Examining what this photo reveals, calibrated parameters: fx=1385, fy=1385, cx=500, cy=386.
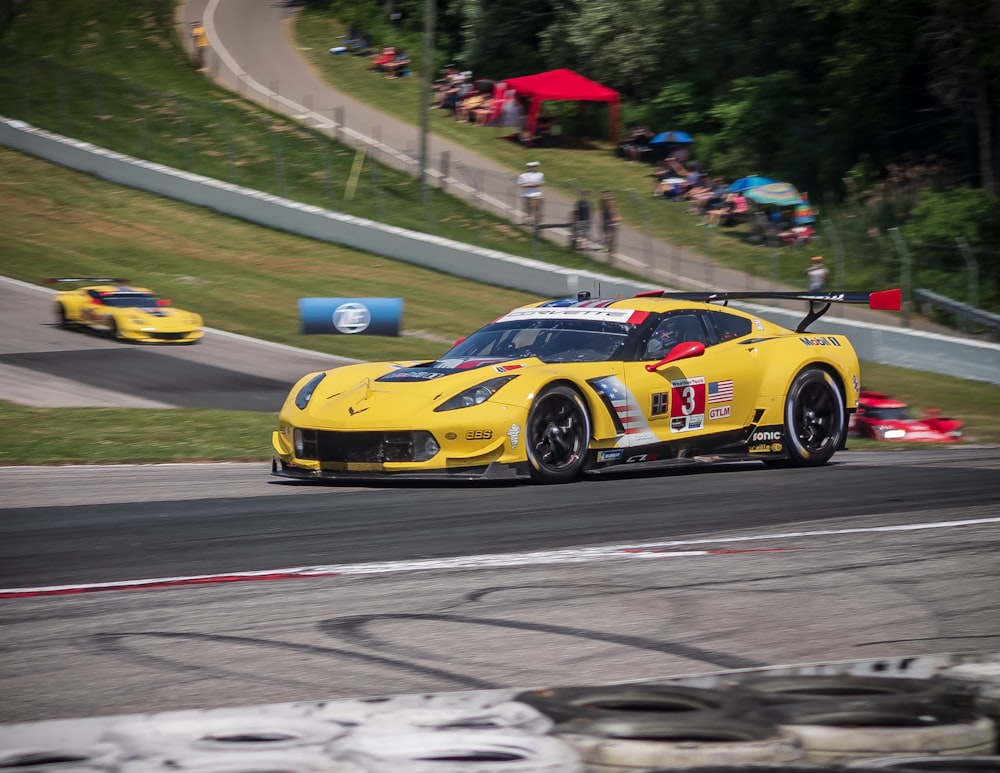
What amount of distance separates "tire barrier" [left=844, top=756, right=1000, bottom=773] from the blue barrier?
19019 millimetres

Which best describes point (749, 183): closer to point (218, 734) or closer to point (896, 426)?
point (896, 426)

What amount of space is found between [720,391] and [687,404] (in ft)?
1.18

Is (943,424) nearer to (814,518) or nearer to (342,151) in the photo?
(814,518)

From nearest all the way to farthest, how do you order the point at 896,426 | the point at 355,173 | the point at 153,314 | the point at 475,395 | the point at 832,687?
the point at 832,687 < the point at 475,395 < the point at 896,426 < the point at 153,314 < the point at 355,173

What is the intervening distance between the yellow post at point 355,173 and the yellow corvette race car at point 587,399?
21.3 m

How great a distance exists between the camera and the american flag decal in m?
10.3

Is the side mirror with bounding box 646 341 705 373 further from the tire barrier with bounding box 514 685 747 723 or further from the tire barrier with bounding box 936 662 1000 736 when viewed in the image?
Answer: the tire barrier with bounding box 514 685 747 723

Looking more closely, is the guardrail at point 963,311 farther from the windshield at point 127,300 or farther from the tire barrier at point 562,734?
the tire barrier at point 562,734

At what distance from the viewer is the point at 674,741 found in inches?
130

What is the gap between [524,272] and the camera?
88.4 ft

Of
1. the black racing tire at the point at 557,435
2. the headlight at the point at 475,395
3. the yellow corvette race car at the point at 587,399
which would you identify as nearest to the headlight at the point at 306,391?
the yellow corvette race car at the point at 587,399

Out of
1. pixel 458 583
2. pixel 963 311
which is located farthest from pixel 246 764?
pixel 963 311

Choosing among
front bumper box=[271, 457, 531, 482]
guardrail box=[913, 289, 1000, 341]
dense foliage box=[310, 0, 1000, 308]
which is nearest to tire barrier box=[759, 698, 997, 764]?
front bumper box=[271, 457, 531, 482]

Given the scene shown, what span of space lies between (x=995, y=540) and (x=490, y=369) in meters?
3.73
